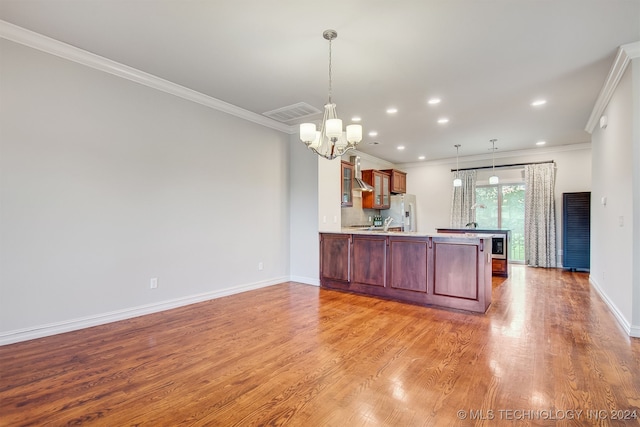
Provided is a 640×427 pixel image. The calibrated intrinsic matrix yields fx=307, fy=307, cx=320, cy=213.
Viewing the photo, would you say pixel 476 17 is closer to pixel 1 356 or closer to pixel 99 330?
pixel 99 330

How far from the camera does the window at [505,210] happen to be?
7.65 meters

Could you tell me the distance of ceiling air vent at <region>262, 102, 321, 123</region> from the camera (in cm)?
458

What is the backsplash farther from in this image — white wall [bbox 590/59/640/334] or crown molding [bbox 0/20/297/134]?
white wall [bbox 590/59/640/334]

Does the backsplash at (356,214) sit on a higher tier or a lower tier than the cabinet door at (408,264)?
higher

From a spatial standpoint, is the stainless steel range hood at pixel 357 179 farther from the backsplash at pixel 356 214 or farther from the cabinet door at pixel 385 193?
the cabinet door at pixel 385 193

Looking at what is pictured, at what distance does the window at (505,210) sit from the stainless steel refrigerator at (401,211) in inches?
66.4

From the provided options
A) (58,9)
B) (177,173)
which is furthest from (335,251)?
(58,9)

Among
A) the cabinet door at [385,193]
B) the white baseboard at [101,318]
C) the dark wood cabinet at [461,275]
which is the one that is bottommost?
the white baseboard at [101,318]

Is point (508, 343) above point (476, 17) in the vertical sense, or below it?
below

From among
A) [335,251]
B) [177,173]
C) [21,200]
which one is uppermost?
[177,173]

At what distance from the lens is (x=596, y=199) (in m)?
4.90

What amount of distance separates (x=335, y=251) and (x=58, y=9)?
421cm

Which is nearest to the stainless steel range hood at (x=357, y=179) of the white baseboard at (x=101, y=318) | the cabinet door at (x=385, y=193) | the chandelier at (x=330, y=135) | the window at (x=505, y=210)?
the cabinet door at (x=385, y=193)

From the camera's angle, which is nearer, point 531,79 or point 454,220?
point 531,79
